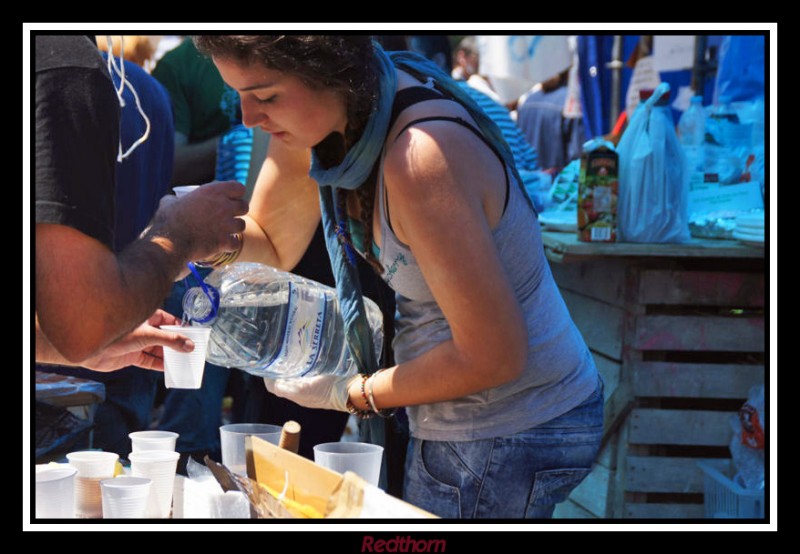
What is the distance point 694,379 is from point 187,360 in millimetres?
2223

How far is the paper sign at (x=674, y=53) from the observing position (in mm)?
6188

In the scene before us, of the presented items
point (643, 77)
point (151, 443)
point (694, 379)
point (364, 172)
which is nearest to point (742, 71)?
point (643, 77)

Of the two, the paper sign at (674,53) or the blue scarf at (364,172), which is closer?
the blue scarf at (364,172)

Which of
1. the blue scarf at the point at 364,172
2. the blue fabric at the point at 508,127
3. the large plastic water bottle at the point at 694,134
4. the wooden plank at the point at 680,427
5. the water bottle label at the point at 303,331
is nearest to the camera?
the blue scarf at the point at 364,172

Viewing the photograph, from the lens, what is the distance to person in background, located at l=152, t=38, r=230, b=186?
4316 mm

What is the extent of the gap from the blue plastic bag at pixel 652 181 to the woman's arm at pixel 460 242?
1934mm

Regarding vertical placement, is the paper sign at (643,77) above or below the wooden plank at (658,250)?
above

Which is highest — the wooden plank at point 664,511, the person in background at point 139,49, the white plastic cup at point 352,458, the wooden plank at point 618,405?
the person in background at point 139,49

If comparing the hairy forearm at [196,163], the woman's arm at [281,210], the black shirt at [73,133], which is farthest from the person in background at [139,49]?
the black shirt at [73,133]

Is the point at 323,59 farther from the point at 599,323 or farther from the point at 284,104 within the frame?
the point at 599,323

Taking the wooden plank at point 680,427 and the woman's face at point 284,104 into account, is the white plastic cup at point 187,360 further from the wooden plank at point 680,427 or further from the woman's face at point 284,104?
the wooden plank at point 680,427

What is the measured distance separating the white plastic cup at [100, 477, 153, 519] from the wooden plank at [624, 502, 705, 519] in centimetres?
238

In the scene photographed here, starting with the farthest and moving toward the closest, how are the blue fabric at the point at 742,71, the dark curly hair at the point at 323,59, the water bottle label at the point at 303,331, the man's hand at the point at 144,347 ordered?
1. the blue fabric at the point at 742,71
2. the water bottle label at the point at 303,331
3. the man's hand at the point at 144,347
4. the dark curly hair at the point at 323,59
